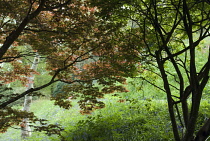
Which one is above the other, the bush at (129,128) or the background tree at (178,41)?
the background tree at (178,41)

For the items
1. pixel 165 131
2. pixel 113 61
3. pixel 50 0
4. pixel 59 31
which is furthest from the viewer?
pixel 165 131

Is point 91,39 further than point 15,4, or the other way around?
point 91,39

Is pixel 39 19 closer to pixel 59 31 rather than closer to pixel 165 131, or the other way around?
pixel 59 31

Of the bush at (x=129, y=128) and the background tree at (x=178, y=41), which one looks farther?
the bush at (x=129, y=128)

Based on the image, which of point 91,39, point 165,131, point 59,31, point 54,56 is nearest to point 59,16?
point 59,31

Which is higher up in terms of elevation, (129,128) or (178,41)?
(178,41)

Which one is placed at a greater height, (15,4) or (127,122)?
(15,4)

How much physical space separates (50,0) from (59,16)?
0.38 m

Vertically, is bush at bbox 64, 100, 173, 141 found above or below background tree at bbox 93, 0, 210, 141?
below

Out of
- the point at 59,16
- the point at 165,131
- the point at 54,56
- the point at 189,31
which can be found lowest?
the point at 165,131

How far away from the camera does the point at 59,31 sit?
3287 millimetres

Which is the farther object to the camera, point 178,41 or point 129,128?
point 129,128

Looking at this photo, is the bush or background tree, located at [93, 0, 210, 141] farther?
the bush

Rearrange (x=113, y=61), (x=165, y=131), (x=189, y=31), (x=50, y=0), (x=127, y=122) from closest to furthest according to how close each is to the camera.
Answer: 1. (x=189, y=31)
2. (x=50, y=0)
3. (x=113, y=61)
4. (x=165, y=131)
5. (x=127, y=122)
